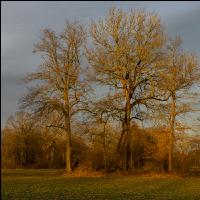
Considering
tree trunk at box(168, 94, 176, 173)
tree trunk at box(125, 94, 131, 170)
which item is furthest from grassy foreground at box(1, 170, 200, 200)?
tree trunk at box(168, 94, 176, 173)

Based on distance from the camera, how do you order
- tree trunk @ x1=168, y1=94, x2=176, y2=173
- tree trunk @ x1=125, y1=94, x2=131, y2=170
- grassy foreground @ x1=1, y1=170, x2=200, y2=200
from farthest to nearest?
tree trunk @ x1=168, y1=94, x2=176, y2=173, tree trunk @ x1=125, y1=94, x2=131, y2=170, grassy foreground @ x1=1, y1=170, x2=200, y2=200

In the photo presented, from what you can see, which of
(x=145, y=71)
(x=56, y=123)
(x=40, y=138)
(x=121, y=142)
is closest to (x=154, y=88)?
(x=145, y=71)

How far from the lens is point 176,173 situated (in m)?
44.4

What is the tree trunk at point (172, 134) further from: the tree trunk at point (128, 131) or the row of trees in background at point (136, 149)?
the tree trunk at point (128, 131)

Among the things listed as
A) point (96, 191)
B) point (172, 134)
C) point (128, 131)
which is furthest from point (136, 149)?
point (96, 191)

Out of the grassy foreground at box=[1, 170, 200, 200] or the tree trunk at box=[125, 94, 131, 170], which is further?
the tree trunk at box=[125, 94, 131, 170]

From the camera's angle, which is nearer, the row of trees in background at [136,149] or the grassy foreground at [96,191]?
the grassy foreground at [96,191]

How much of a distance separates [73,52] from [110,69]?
5542mm

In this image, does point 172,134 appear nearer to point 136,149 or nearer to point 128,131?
point 128,131

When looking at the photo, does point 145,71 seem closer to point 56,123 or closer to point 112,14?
point 112,14

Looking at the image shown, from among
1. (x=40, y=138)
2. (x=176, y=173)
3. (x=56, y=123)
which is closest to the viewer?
(x=176, y=173)

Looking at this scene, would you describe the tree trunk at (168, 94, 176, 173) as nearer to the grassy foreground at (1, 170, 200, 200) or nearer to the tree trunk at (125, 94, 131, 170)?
the tree trunk at (125, 94, 131, 170)

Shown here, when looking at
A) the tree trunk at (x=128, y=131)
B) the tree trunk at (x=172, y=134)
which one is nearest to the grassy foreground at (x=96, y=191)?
the tree trunk at (x=128, y=131)

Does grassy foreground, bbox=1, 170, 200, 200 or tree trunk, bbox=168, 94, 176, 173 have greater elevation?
tree trunk, bbox=168, 94, 176, 173
